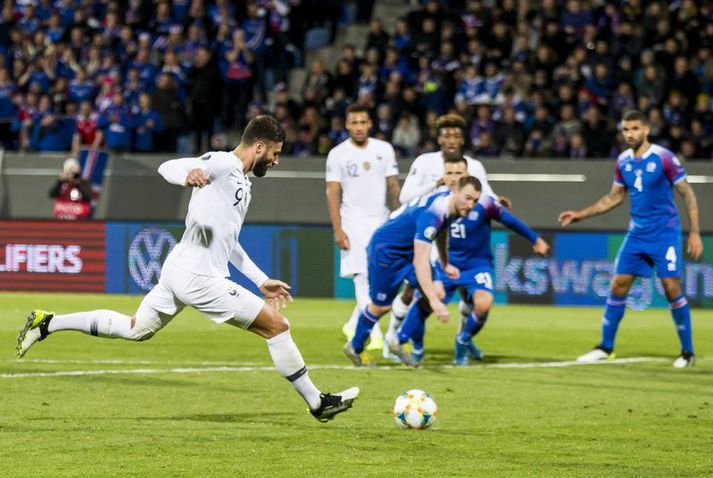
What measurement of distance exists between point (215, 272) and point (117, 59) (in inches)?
727

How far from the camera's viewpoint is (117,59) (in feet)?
87.2

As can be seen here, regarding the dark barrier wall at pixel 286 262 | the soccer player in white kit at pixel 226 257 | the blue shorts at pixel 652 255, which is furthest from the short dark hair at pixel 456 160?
the dark barrier wall at pixel 286 262

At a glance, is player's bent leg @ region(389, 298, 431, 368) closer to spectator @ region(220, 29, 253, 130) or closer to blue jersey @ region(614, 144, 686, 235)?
blue jersey @ region(614, 144, 686, 235)

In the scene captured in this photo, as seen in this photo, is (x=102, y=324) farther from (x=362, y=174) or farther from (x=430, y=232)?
(x=362, y=174)

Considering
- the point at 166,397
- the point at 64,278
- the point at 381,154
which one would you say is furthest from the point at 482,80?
the point at 166,397

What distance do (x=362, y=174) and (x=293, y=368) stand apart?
214 inches

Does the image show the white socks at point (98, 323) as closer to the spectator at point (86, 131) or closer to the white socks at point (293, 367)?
the white socks at point (293, 367)

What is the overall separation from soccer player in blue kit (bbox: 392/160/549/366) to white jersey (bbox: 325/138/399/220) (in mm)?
1214

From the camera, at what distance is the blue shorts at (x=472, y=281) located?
1288 cm

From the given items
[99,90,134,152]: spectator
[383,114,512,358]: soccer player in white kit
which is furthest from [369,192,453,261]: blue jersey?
[99,90,134,152]: spectator

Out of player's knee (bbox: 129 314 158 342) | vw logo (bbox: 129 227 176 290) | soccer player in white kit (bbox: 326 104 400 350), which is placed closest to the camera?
player's knee (bbox: 129 314 158 342)

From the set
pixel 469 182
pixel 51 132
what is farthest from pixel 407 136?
pixel 469 182

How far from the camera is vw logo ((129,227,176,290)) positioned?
21156 millimetres

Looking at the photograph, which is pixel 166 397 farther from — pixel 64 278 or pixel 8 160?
pixel 8 160
